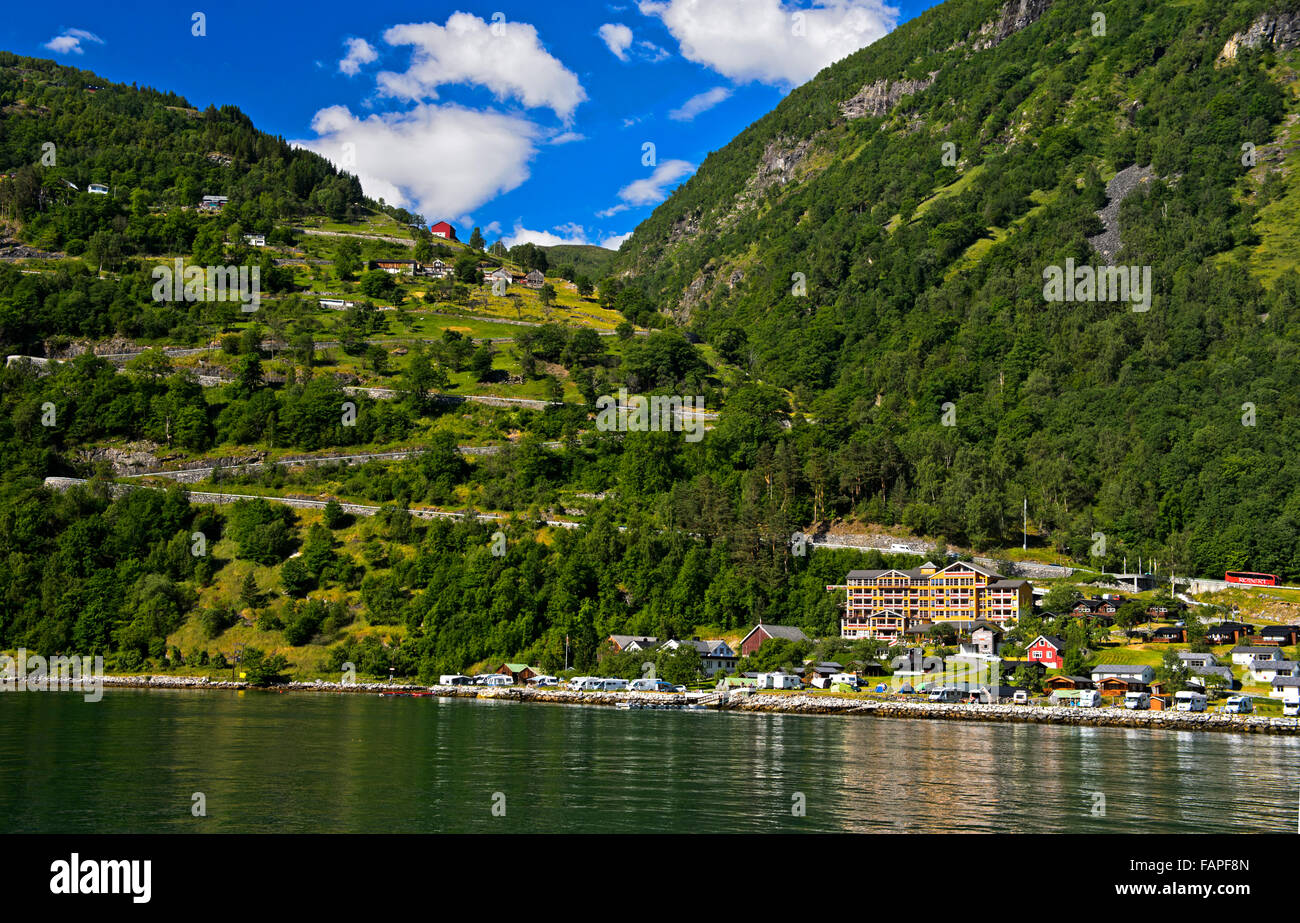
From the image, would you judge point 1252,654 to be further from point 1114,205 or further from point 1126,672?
point 1114,205

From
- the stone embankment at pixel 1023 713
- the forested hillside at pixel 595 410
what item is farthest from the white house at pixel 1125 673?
the forested hillside at pixel 595 410

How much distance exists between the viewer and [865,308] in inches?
6324

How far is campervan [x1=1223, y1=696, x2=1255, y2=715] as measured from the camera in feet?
193

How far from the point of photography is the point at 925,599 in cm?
8238

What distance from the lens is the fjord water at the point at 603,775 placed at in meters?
26.7

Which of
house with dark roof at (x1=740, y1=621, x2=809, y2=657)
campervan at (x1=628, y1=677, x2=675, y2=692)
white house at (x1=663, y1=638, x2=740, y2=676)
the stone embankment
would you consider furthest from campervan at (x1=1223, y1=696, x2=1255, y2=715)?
campervan at (x1=628, y1=677, x2=675, y2=692)

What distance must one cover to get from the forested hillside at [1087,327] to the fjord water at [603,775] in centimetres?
4093

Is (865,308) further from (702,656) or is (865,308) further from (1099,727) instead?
(1099,727)

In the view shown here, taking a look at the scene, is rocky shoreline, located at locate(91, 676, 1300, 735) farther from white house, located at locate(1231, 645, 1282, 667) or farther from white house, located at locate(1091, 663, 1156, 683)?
white house, located at locate(1231, 645, 1282, 667)

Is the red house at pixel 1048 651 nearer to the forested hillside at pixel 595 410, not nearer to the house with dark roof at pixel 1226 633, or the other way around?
the house with dark roof at pixel 1226 633

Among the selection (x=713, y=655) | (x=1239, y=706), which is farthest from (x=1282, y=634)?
(x=713, y=655)

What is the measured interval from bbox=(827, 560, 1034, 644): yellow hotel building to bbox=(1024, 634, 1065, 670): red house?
748 cm

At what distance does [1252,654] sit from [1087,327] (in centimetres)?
6530
